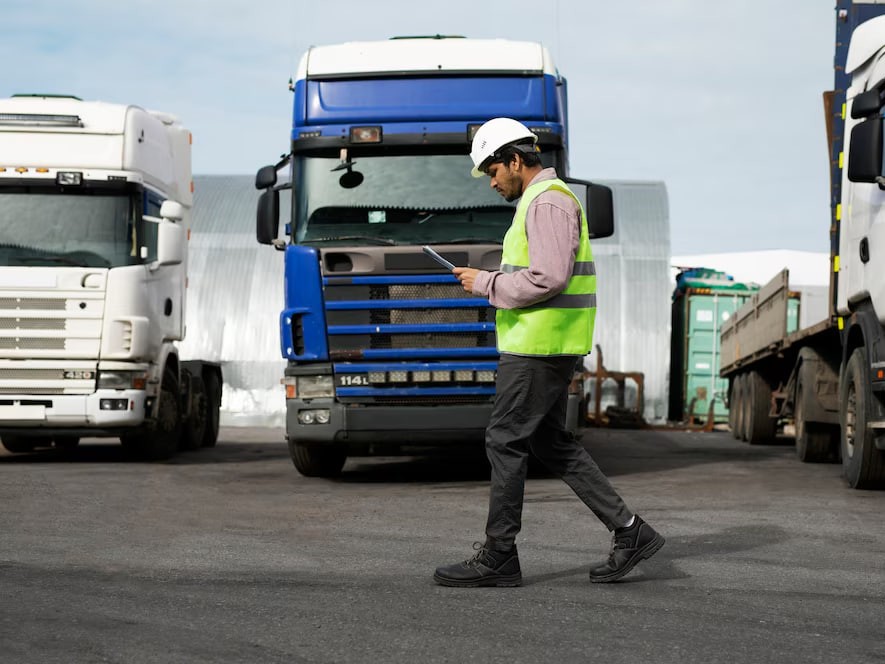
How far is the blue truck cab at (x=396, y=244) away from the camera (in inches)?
444

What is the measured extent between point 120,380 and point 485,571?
27.8 feet

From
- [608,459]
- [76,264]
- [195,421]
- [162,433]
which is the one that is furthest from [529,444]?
[195,421]

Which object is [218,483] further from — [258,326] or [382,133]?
[258,326]

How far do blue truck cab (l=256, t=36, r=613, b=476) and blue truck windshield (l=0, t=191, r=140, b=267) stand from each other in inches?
101

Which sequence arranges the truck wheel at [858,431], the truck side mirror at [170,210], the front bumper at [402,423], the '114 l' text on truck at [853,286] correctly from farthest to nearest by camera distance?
the truck side mirror at [170,210] → the front bumper at [402,423] → the truck wheel at [858,431] → the '114 l' text on truck at [853,286]

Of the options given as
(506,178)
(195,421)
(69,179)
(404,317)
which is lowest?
(195,421)

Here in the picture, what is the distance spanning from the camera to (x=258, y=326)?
88.3 feet

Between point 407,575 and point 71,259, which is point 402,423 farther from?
point 407,575

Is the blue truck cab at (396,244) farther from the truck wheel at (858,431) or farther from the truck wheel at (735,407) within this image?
the truck wheel at (735,407)

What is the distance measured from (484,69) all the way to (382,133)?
3.50ft

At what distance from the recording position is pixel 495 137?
612 centimetres

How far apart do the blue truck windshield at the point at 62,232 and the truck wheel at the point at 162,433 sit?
192cm

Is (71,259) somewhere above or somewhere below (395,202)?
below

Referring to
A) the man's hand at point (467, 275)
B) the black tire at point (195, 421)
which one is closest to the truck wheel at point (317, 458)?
the black tire at point (195, 421)
